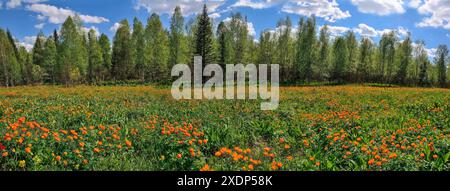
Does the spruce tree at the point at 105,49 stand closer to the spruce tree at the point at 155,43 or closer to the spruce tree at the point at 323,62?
the spruce tree at the point at 155,43

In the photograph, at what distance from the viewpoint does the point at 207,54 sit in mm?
A: 48250

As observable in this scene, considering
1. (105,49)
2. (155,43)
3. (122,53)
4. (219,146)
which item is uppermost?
(105,49)

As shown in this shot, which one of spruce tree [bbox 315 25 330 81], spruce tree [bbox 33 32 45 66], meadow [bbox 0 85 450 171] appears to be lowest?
meadow [bbox 0 85 450 171]

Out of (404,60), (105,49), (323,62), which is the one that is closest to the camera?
(323,62)

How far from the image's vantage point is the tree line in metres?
49.4

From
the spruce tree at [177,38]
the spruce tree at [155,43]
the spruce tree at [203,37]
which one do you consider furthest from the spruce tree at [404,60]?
the spruce tree at [155,43]

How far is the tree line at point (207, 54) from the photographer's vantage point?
49.4 meters

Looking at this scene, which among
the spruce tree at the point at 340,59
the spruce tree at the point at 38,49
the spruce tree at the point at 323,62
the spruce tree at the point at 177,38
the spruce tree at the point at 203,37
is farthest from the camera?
the spruce tree at the point at 38,49

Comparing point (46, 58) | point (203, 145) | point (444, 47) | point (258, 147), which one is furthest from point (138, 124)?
point (444, 47)

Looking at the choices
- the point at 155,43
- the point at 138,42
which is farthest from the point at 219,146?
the point at 138,42

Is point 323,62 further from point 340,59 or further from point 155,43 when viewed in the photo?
point 155,43

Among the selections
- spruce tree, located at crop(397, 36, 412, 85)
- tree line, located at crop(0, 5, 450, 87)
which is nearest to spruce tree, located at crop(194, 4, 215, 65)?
tree line, located at crop(0, 5, 450, 87)

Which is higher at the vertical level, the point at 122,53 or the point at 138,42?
the point at 138,42

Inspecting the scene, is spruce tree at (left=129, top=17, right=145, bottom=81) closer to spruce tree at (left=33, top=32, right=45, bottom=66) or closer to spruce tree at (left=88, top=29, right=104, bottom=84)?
spruce tree at (left=88, top=29, right=104, bottom=84)
